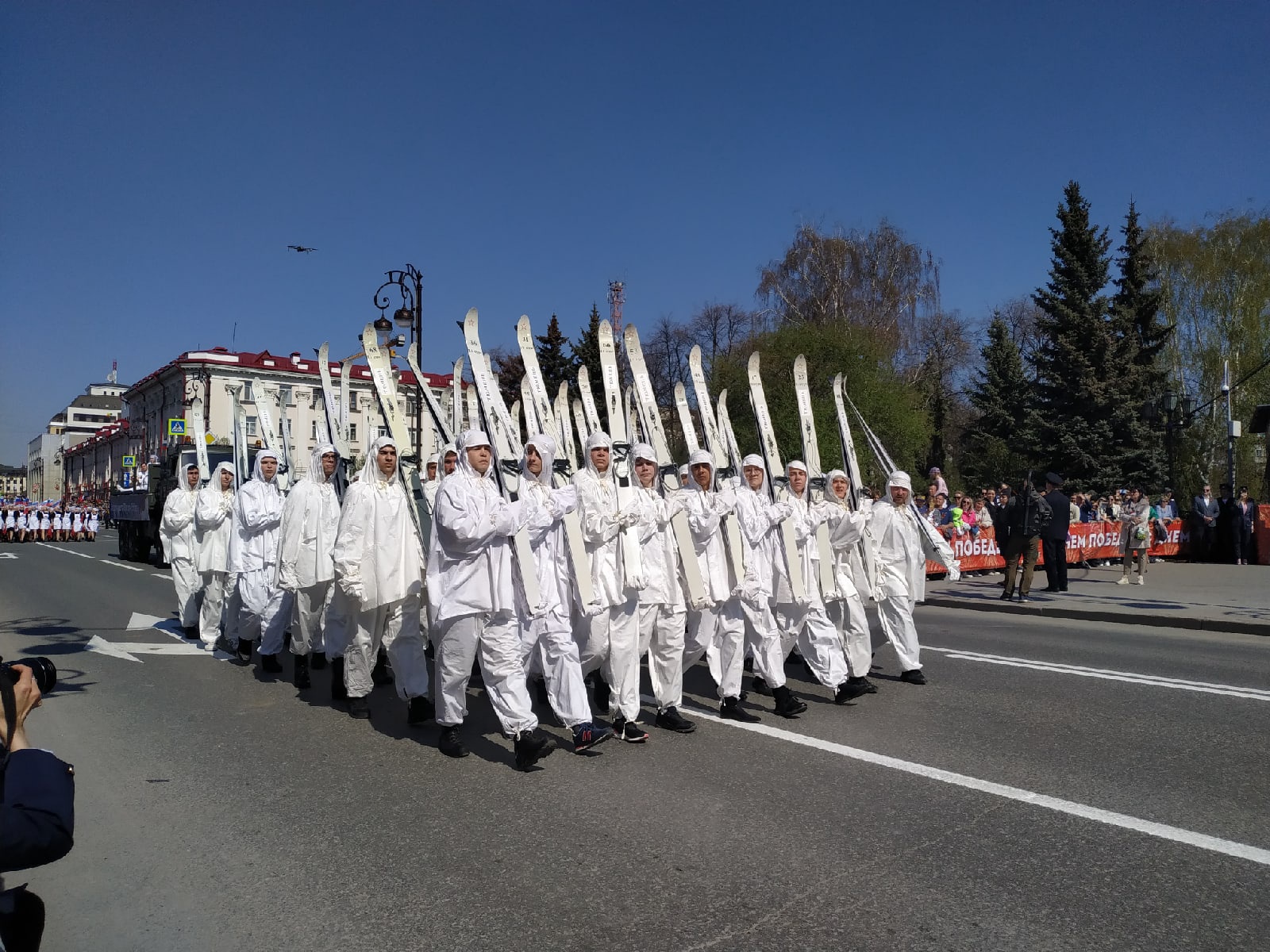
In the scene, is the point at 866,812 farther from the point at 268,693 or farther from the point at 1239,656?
the point at 1239,656

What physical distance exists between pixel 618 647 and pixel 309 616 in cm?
333

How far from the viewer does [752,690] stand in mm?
7648

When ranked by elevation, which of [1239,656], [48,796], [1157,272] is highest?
[1157,272]

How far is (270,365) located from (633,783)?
71143 millimetres

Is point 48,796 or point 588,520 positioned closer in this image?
point 48,796

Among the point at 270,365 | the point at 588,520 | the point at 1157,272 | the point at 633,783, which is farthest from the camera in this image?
the point at 270,365

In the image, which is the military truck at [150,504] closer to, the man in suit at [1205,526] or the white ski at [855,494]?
the white ski at [855,494]

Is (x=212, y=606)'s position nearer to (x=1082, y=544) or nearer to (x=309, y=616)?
(x=309, y=616)

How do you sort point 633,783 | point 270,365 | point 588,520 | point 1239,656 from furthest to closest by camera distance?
1. point 270,365
2. point 1239,656
3. point 588,520
4. point 633,783

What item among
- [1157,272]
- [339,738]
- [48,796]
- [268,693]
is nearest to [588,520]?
[339,738]

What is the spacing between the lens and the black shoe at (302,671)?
312 inches

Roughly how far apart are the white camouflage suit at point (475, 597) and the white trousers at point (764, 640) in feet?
6.36

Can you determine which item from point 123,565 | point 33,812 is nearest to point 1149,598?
point 33,812

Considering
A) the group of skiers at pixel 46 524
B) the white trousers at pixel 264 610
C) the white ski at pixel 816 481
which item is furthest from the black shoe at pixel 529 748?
the group of skiers at pixel 46 524
